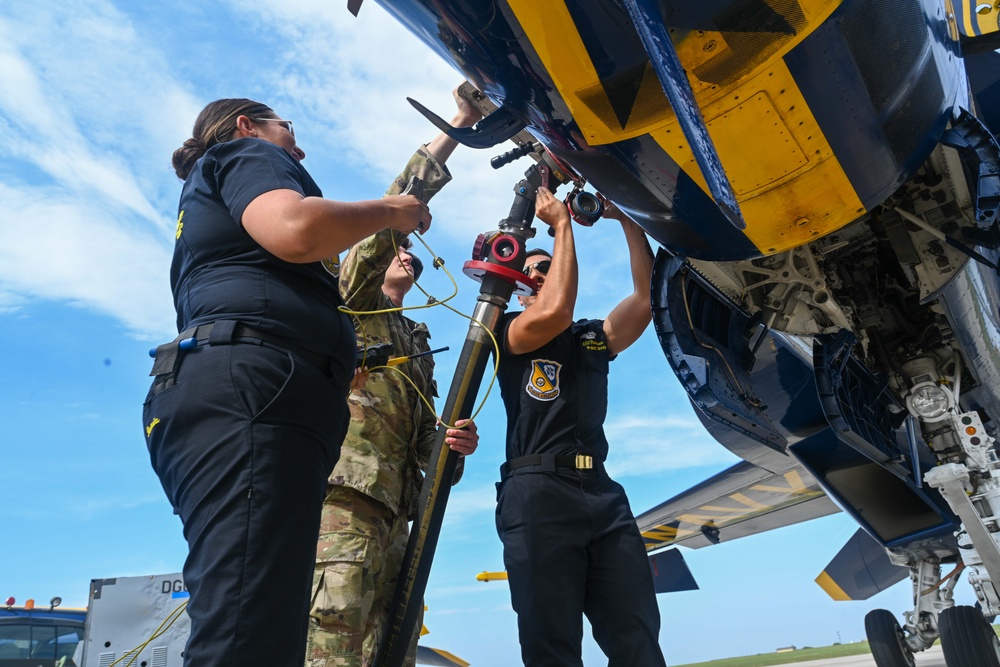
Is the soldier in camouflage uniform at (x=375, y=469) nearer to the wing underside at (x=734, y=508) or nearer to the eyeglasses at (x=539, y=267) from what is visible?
the eyeglasses at (x=539, y=267)

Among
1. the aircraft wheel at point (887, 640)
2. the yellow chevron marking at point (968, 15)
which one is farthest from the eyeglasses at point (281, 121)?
the aircraft wheel at point (887, 640)

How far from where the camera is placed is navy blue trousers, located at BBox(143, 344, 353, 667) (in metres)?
1.42

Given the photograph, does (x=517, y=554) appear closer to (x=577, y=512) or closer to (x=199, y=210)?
(x=577, y=512)

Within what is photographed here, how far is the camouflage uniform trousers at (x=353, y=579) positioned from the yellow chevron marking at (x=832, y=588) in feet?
24.9

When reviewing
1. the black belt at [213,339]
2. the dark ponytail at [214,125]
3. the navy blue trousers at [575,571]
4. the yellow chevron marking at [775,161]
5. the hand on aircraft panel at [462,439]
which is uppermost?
the dark ponytail at [214,125]

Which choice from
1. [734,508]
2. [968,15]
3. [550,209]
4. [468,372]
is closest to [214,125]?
[468,372]

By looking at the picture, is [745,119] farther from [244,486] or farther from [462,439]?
[244,486]

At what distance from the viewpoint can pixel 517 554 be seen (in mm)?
2721

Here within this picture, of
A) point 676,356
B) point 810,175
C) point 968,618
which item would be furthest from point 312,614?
point 968,618

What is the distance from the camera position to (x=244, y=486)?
4.86ft

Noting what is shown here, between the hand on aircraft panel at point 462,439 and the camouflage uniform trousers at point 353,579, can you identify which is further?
the hand on aircraft panel at point 462,439

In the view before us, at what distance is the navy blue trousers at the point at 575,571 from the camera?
8.46ft

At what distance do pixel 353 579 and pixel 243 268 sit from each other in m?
1.25

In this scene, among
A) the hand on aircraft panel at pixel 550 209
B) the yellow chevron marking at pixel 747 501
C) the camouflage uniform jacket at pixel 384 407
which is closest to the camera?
the camouflage uniform jacket at pixel 384 407
